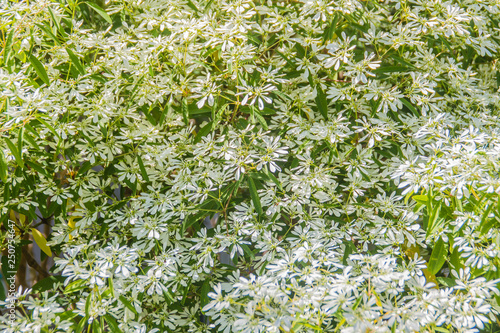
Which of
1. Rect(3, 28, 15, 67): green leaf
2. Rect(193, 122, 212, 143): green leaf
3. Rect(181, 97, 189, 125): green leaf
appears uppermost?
Rect(3, 28, 15, 67): green leaf

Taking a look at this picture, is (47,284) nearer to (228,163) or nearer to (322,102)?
(228,163)

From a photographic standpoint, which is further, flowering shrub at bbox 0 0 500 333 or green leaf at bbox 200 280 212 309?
green leaf at bbox 200 280 212 309

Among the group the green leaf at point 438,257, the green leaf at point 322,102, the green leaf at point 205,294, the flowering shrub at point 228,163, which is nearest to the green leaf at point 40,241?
the flowering shrub at point 228,163

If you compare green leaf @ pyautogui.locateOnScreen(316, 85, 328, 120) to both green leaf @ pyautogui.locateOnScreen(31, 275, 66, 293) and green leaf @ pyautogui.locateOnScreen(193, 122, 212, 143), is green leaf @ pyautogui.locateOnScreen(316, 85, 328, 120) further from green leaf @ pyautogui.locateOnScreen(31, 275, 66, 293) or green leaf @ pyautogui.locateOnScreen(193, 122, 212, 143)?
green leaf @ pyautogui.locateOnScreen(31, 275, 66, 293)

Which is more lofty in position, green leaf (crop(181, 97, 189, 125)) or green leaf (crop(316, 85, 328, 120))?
green leaf (crop(181, 97, 189, 125))

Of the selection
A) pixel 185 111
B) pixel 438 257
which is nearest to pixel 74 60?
pixel 185 111

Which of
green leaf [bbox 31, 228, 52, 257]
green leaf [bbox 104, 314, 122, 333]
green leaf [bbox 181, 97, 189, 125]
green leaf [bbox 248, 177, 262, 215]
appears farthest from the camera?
green leaf [bbox 31, 228, 52, 257]

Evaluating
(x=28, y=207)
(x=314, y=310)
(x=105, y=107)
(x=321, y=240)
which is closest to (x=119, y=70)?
(x=105, y=107)

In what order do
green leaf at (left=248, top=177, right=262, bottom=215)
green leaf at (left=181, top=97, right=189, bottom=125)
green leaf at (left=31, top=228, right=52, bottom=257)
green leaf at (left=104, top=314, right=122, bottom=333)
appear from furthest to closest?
green leaf at (left=31, top=228, right=52, bottom=257) < green leaf at (left=181, top=97, right=189, bottom=125) < green leaf at (left=248, top=177, right=262, bottom=215) < green leaf at (left=104, top=314, right=122, bottom=333)

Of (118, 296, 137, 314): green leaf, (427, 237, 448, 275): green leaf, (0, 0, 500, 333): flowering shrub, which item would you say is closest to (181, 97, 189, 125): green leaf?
(0, 0, 500, 333): flowering shrub
